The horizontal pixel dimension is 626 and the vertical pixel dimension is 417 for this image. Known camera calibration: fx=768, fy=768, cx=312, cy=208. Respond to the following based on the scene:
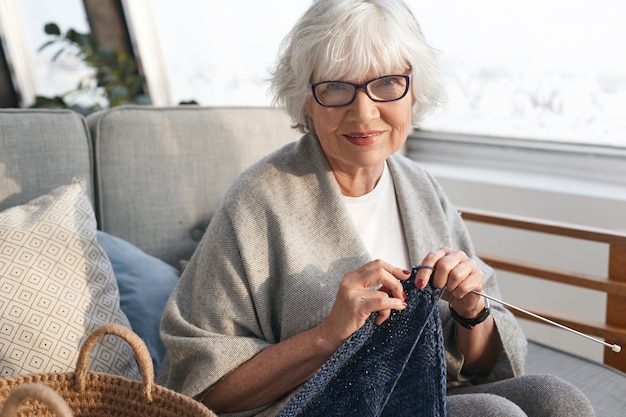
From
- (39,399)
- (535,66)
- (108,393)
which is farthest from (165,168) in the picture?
(535,66)

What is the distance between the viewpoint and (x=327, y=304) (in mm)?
1419

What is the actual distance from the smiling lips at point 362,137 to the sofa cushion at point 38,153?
70 cm

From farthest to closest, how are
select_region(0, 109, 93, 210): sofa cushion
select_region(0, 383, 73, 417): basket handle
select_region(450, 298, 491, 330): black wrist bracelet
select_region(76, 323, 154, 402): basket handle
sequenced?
1. select_region(0, 109, 93, 210): sofa cushion
2. select_region(450, 298, 491, 330): black wrist bracelet
3. select_region(76, 323, 154, 402): basket handle
4. select_region(0, 383, 73, 417): basket handle

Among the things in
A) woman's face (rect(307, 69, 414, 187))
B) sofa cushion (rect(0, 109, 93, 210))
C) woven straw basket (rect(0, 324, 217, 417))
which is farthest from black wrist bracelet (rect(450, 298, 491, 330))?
sofa cushion (rect(0, 109, 93, 210))

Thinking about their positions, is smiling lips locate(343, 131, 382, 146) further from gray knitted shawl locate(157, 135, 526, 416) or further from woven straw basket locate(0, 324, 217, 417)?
woven straw basket locate(0, 324, 217, 417)

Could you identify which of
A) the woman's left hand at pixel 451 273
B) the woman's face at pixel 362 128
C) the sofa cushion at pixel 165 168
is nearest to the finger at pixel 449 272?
the woman's left hand at pixel 451 273

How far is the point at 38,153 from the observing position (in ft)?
5.66

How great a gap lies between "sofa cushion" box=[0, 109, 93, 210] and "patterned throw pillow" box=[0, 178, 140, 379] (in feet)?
0.35

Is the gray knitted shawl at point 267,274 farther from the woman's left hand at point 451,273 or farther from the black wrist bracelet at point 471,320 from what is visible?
the woman's left hand at point 451,273

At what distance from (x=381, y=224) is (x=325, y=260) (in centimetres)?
17

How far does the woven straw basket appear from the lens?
1123mm

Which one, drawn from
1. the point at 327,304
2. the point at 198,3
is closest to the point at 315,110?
the point at 327,304

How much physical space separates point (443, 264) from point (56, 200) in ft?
2.65

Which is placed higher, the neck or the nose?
the nose
